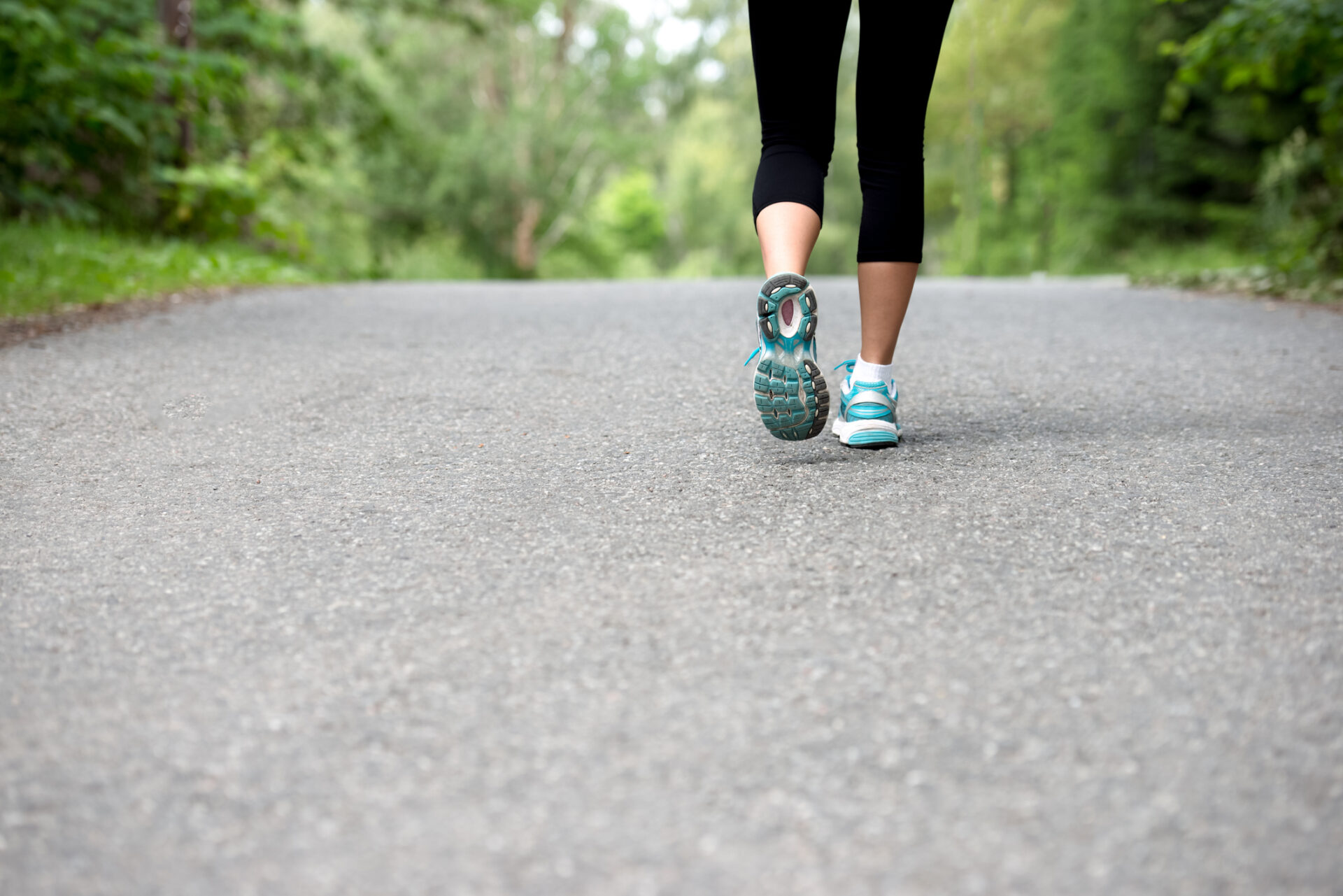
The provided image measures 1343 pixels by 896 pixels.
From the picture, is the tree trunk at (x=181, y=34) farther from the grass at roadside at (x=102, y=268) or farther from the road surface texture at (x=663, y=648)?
the road surface texture at (x=663, y=648)

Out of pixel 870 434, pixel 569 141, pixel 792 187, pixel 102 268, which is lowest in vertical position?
pixel 569 141

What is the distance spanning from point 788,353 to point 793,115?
64 centimetres

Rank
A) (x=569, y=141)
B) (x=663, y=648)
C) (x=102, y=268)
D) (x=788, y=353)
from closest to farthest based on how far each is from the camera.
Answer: (x=663, y=648)
(x=788, y=353)
(x=102, y=268)
(x=569, y=141)

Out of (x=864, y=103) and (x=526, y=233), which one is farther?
(x=526, y=233)

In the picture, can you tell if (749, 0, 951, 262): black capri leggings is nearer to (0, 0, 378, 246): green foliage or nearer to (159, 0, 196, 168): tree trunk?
(0, 0, 378, 246): green foliage

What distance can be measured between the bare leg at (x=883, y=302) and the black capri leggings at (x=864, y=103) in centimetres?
2

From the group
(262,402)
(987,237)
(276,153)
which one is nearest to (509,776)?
(262,402)

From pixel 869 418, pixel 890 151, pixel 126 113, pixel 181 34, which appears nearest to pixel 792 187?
pixel 890 151

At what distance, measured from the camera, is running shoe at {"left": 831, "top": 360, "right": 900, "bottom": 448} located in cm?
261

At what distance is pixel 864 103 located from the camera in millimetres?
2541

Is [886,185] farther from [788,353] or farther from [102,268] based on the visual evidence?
[102,268]

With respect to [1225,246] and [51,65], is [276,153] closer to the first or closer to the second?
[51,65]

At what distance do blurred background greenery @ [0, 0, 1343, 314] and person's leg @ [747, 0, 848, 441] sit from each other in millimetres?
60

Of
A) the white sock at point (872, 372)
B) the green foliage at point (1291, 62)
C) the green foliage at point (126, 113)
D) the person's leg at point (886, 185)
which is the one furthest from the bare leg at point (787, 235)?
the green foliage at point (1291, 62)
